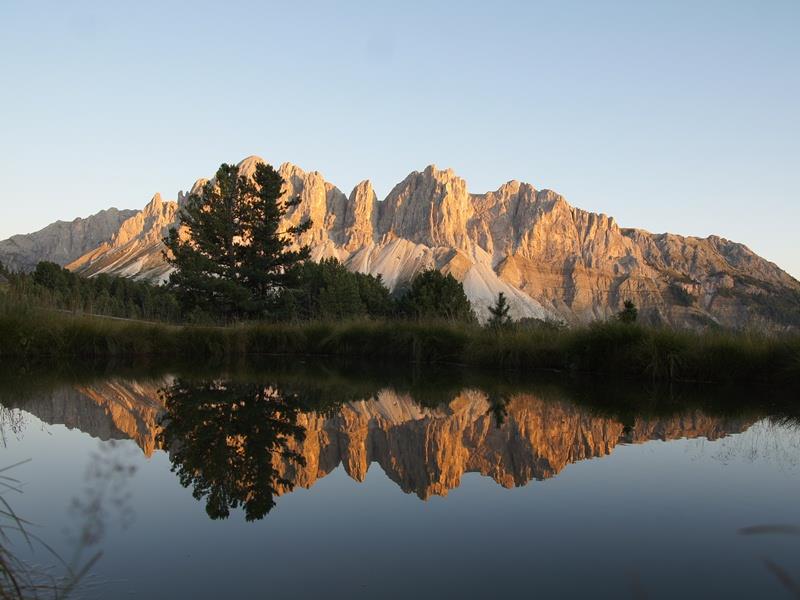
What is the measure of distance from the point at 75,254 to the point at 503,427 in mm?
206163

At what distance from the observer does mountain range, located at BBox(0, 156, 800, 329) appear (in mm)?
130125

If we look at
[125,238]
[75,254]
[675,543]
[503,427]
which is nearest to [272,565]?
[675,543]

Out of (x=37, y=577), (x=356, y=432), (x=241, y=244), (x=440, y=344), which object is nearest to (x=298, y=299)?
(x=241, y=244)

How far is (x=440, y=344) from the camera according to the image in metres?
12.9

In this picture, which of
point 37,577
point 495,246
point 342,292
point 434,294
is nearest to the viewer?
point 37,577

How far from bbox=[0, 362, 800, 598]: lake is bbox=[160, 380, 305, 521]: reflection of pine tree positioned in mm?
20

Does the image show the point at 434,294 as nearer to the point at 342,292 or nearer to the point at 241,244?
the point at 241,244

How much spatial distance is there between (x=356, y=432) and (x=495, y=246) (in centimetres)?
15001

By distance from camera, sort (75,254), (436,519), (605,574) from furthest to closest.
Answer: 1. (75,254)
2. (436,519)
3. (605,574)

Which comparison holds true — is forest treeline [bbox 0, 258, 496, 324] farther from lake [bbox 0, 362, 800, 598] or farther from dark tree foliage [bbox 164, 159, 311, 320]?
lake [bbox 0, 362, 800, 598]

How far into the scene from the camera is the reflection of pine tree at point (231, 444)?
397cm

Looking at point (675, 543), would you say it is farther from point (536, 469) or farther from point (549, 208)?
point (549, 208)

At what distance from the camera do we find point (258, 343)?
14.6m

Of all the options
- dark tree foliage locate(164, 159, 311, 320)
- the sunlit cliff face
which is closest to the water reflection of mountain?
the sunlit cliff face
